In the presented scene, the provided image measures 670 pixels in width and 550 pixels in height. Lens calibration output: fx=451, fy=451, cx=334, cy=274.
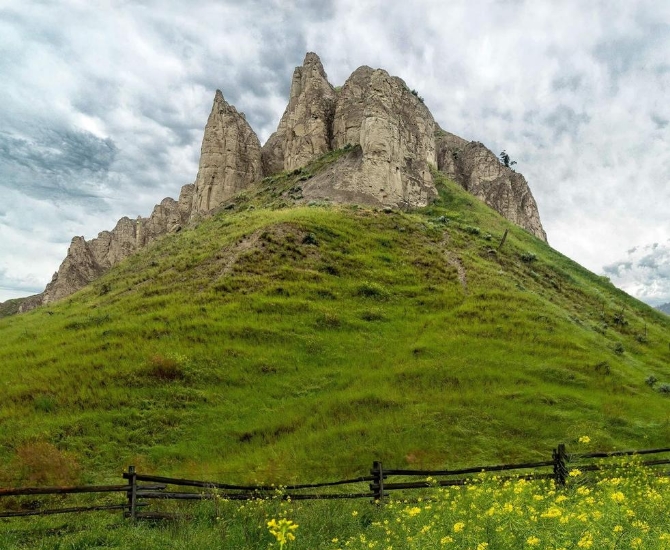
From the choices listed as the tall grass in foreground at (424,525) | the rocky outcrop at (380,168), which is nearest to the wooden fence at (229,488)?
the tall grass in foreground at (424,525)

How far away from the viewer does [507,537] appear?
580cm

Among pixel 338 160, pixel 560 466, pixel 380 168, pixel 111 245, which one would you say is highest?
pixel 111 245

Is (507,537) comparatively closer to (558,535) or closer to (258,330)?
(558,535)

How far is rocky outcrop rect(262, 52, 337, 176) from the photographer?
3366 inches

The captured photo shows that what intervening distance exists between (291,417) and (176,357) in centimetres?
776

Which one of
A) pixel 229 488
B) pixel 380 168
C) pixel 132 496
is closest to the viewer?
pixel 132 496

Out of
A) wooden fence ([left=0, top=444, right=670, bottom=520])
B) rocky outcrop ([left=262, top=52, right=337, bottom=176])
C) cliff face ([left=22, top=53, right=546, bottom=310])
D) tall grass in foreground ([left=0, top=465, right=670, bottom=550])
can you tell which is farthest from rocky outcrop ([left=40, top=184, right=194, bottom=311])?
tall grass in foreground ([left=0, top=465, right=670, bottom=550])

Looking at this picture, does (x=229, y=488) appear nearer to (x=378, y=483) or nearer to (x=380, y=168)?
(x=378, y=483)

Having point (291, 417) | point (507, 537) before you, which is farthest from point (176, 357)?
point (507, 537)

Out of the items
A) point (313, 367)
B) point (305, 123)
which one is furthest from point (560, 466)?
point (305, 123)

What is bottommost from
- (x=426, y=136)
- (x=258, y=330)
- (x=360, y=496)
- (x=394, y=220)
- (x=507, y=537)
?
(x=360, y=496)

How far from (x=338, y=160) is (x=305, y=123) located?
2276 centimetres

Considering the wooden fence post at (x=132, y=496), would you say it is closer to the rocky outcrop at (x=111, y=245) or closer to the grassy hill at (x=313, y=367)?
the grassy hill at (x=313, y=367)

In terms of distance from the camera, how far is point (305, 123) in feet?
289
